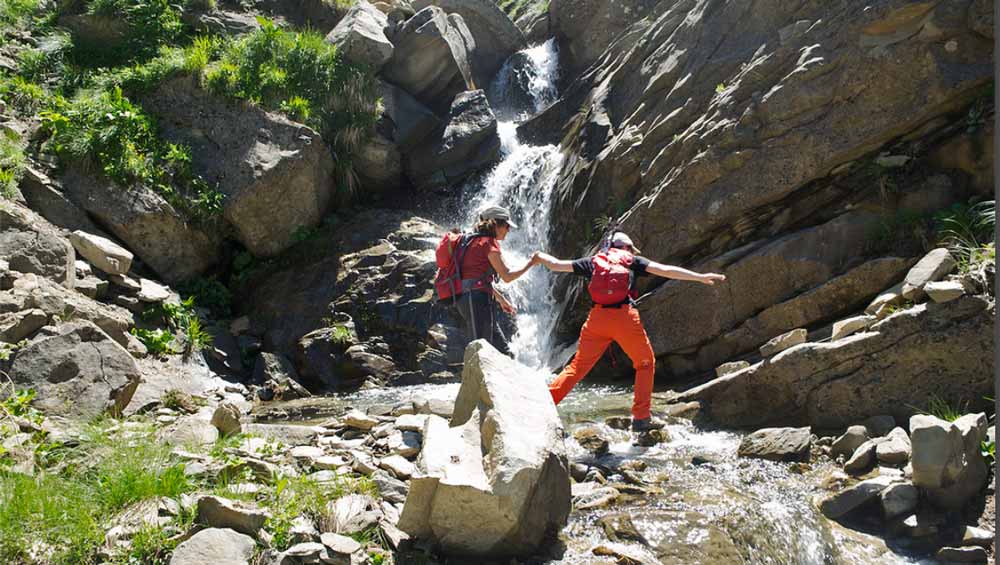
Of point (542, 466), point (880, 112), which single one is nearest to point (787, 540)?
point (542, 466)

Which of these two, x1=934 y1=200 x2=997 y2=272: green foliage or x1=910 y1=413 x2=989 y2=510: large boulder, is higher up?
x1=934 y1=200 x2=997 y2=272: green foliage

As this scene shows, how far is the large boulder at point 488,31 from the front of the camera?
19297mm

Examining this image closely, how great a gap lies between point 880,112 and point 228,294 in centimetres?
1102

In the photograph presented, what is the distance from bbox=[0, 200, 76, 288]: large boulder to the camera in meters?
8.94

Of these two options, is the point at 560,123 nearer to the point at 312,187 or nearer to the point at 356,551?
the point at 312,187

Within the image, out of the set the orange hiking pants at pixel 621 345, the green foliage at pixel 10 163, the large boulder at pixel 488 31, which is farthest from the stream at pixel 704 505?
the large boulder at pixel 488 31

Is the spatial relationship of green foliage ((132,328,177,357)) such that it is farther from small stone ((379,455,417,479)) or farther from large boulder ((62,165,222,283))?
small stone ((379,455,417,479))

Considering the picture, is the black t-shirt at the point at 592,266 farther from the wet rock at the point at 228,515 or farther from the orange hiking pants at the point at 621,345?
the wet rock at the point at 228,515

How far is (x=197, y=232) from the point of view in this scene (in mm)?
12867

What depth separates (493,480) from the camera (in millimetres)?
4082

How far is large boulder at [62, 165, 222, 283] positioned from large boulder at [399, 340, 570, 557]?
937 cm

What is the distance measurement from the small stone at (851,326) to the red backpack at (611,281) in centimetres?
233

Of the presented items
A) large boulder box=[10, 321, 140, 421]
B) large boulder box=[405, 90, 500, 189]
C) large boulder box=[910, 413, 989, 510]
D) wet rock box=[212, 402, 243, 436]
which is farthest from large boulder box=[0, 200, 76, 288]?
large boulder box=[910, 413, 989, 510]

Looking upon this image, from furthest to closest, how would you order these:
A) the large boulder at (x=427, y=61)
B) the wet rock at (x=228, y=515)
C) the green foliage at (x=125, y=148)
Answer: the large boulder at (x=427, y=61), the green foliage at (x=125, y=148), the wet rock at (x=228, y=515)
